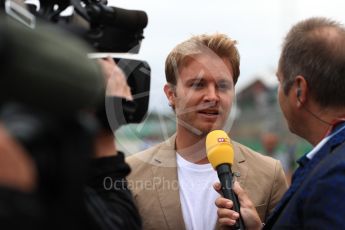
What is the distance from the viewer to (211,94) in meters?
3.30

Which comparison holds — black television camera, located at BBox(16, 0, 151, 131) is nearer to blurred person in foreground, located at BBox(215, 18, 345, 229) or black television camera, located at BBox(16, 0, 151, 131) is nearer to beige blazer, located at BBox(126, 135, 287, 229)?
blurred person in foreground, located at BBox(215, 18, 345, 229)

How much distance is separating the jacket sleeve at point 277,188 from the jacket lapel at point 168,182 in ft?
1.75

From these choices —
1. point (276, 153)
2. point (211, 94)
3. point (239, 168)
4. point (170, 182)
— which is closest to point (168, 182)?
point (170, 182)

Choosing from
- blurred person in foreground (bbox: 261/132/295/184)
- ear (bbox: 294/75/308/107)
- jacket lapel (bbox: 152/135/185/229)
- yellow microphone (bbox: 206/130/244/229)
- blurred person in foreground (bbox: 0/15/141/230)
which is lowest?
blurred person in foreground (bbox: 261/132/295/184)

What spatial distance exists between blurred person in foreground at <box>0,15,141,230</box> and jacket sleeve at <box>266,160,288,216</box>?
216cm

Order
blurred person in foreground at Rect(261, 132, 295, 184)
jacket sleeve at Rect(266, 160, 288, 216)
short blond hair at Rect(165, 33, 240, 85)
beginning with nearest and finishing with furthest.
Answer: jacket sleeve at Rect(266, 160, 288, 216), short blond hair at Rect(165, 33, 240, 85), blurred person in foreground at Rect(261, 132, 295, 184)

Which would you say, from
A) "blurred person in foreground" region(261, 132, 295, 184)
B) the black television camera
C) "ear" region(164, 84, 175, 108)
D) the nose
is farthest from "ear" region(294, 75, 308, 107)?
"blurred person in foreground" region(261, 132, 295, 184)

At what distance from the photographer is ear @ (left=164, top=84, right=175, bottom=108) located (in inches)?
138

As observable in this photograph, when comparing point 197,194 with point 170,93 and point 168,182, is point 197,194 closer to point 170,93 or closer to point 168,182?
point 168,182

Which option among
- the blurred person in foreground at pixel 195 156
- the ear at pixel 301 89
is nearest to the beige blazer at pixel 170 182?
the blurred person in foreground at pixel 195 156

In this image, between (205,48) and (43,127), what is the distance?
2363mm

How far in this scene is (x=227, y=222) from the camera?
2607 mm

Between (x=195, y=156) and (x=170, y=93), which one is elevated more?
(x=170, y=93)

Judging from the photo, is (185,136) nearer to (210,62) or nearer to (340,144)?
(210,62)
